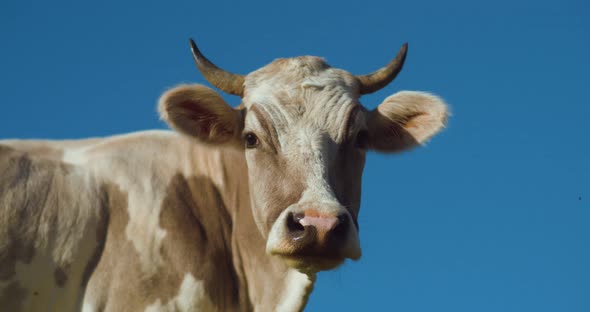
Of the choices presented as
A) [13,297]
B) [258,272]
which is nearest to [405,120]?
[258,272]

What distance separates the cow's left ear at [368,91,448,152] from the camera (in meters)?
9.22

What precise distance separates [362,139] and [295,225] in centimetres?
161

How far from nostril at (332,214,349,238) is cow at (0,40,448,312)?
0.05 m

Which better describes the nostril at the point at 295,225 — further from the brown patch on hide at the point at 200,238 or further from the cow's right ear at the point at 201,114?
the cow's right ear at the point at 201,114

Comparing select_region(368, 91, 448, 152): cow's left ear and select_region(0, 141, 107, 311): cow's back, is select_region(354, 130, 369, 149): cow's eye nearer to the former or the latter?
select_region(368, 91, 448, 152): cow's left ear

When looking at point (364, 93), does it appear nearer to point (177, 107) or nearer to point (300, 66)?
point (300, 66)

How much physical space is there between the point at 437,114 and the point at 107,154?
335 centimetres

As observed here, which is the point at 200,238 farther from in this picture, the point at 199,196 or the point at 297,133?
the point at 297,133

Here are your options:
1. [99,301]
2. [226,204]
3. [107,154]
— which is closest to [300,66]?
[226,204]

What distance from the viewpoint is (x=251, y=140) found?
840cm

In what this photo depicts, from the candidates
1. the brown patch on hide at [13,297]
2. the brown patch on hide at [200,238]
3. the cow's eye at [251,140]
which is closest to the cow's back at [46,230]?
the brown patch on hide at [13,297]

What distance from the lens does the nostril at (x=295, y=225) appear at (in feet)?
23.3

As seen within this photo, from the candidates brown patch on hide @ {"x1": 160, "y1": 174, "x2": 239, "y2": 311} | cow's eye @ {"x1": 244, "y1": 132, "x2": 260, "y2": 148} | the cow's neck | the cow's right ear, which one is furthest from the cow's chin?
the cow's right ear

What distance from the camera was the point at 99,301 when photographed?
7.93 meters
